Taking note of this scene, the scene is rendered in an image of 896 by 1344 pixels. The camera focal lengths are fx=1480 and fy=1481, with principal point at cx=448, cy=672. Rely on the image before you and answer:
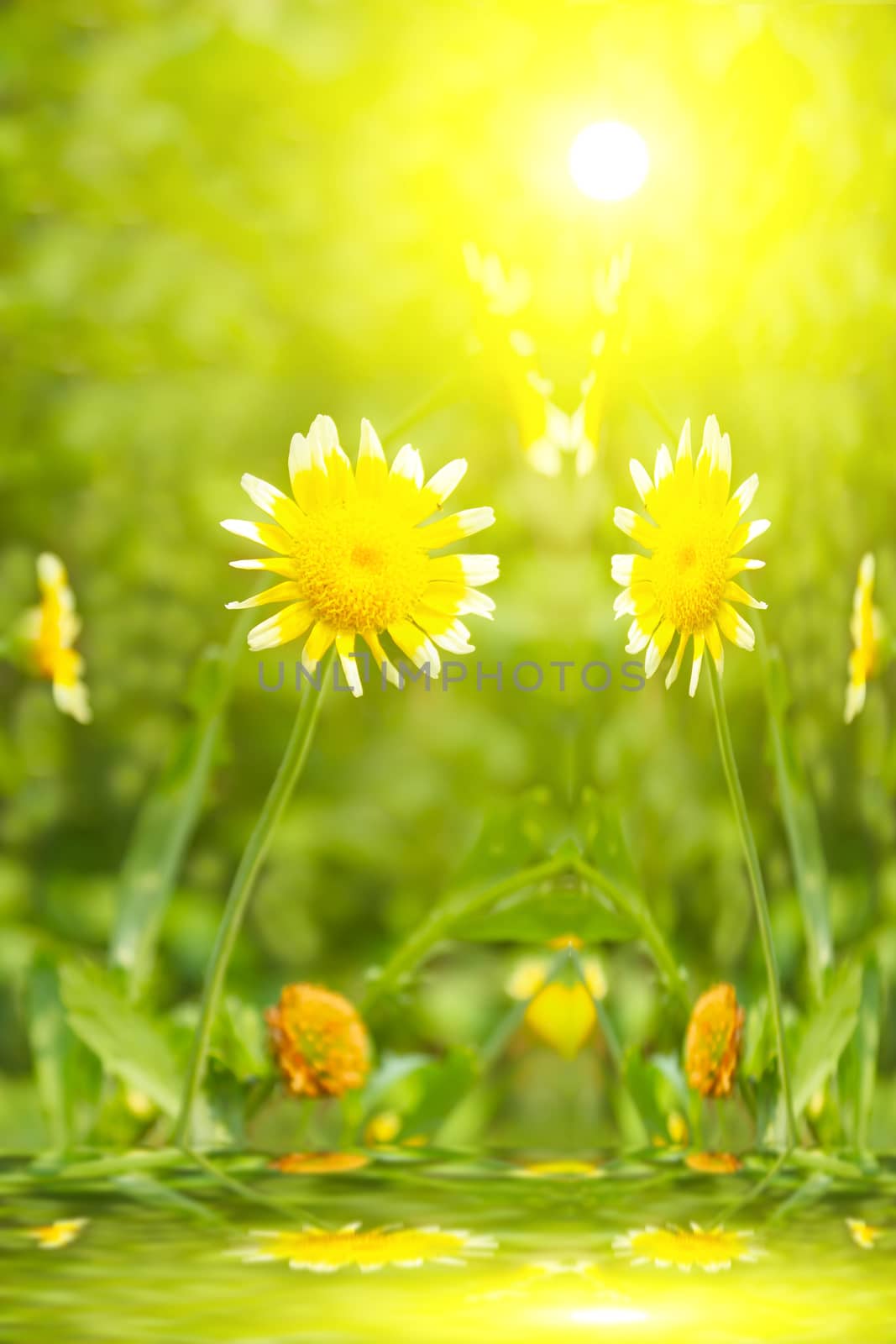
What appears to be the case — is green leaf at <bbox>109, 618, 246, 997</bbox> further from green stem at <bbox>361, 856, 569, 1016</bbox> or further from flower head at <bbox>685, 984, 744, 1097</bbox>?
flower head at <bbox>685, 984, 744, 1097</bbox>

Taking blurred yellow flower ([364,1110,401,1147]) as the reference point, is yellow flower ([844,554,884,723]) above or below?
above

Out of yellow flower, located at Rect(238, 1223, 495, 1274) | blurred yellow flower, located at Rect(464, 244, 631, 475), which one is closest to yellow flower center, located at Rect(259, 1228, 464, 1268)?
yellow flower, located at Rect(238, 1223, 495, 1274)

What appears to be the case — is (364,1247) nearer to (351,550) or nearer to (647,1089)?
(647,1089)

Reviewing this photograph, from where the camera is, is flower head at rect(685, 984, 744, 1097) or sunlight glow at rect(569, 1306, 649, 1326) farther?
flower head at rect(685, 984, 744, 1097)

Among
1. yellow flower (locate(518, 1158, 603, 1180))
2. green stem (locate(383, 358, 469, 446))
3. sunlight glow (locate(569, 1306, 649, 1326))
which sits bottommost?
sunlight glow (locate(569, 1306, 649, 1326))

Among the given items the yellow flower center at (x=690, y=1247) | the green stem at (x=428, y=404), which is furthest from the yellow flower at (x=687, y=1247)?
the green stem at (x=428, y=404)

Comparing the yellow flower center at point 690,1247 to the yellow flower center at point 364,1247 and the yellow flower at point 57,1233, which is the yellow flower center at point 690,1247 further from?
the yellow flower at point 57,1233
